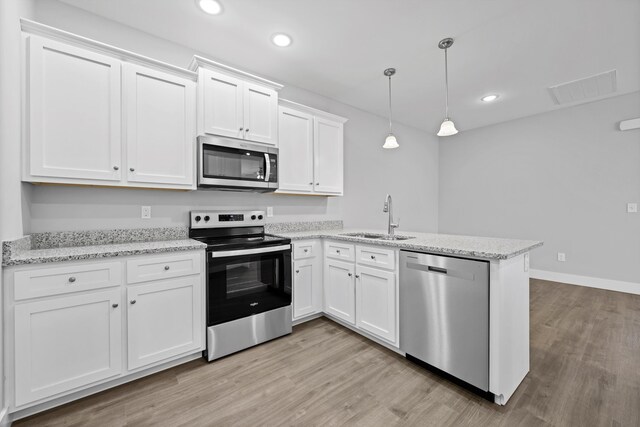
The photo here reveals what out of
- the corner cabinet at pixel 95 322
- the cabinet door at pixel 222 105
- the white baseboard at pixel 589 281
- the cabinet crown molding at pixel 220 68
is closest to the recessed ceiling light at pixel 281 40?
the cabinet crown molding at pixel 220 68

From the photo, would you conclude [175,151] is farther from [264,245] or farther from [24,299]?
[24,299]

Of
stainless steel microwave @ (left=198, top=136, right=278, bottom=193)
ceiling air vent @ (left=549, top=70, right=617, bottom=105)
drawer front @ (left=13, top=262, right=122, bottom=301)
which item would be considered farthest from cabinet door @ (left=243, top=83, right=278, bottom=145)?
ceiling air vent @ (left=549, top=70, right=617, bottom=105)

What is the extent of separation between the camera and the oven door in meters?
2.11

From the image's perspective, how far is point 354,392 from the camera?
1.78 metres

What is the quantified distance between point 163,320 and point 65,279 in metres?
0.64

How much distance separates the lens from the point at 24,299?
1483mm

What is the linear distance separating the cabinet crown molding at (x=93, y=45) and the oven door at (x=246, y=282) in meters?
1.56

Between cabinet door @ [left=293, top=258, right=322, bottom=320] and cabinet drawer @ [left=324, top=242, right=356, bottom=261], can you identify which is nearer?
cabinet drawer @ [left=324, top=242, right=356, bottom=261]

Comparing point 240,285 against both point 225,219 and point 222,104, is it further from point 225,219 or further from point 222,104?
point 222,104

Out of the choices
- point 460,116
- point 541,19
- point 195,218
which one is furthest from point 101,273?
point 460,116

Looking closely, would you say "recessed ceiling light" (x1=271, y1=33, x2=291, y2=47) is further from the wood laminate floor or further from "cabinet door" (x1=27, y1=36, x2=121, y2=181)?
the wood laminate floor

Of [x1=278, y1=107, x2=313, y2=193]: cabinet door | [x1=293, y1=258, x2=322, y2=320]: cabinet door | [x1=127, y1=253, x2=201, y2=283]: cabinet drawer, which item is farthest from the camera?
[x1=278, y1=107, x2=313, y2=193]: cabinet door

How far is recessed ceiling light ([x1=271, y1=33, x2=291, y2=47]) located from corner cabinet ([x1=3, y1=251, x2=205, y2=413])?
205 centimetres

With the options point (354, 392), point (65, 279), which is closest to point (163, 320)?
point (65, 279)
